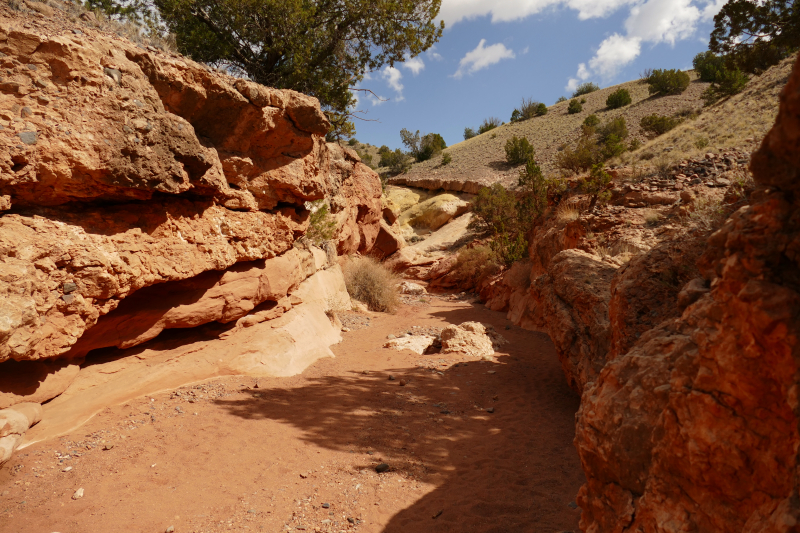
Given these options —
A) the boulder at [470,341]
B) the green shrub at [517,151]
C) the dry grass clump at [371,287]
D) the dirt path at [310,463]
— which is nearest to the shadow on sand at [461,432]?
the dirt path at [310,463]

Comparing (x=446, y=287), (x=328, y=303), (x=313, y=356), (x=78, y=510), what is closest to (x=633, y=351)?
(x=78, y=510)

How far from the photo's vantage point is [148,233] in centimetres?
505

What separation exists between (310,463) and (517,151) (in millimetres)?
28933

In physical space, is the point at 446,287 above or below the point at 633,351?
below

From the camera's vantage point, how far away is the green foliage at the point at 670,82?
101ft

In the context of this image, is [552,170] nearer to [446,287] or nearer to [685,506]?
[446,287]

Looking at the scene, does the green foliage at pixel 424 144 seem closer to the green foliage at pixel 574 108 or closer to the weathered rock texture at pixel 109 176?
the green foliage at pixel 574 108

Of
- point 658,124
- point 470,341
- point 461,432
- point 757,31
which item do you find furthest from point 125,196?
point 658,124

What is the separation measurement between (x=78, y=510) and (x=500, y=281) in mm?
12077

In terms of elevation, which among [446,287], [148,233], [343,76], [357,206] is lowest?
[446,287]

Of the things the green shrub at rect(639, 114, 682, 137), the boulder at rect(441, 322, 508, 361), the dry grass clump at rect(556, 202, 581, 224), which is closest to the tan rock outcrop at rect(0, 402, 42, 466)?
the boulder at rect(441, 322, 508, 361)

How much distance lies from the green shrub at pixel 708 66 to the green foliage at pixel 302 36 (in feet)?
93.9

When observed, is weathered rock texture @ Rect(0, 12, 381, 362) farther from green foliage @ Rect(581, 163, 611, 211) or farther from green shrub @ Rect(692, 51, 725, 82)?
green shrub @ Rect(692, 51, 725, 82)

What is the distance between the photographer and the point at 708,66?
30500 millimetres
